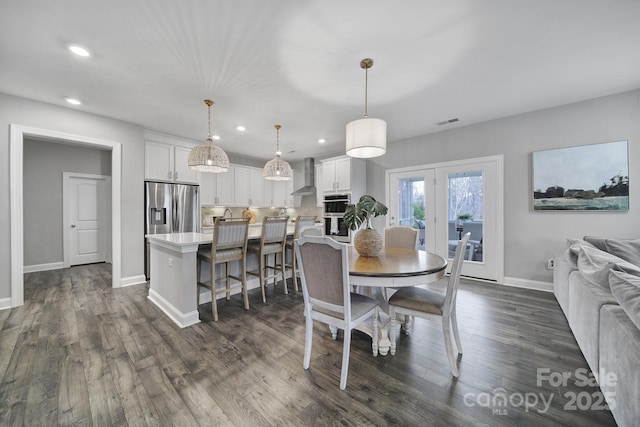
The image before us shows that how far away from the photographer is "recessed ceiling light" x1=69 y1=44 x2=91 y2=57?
2042 mm

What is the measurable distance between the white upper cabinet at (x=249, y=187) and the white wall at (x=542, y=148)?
3.54m

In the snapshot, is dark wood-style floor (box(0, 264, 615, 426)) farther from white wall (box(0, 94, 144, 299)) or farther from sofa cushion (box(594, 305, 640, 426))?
white wall (box(0, 94, 144, 299))

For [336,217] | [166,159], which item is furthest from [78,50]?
[336,217]

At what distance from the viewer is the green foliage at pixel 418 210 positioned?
4441 mm

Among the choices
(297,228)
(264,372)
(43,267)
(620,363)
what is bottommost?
(264,372)

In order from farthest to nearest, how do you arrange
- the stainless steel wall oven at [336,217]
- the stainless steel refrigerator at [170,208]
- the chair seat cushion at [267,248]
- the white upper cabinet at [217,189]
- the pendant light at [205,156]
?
the white upper cabinet at [217,189], the stainless steel wall oven at [336,217], the stainless steel refrigerator at [170,208], the chair seat cushion at [267,248], the pendant light at [205,156]

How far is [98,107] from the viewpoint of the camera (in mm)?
3242

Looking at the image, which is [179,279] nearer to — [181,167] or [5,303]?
→ [5,303]

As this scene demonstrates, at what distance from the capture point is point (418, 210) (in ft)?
14.7

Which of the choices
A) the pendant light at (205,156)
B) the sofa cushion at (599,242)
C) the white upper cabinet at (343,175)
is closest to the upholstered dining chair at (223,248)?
the pendant light at (205,156)

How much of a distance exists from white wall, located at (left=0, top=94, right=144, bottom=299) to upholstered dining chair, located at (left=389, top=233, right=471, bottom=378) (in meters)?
4.05

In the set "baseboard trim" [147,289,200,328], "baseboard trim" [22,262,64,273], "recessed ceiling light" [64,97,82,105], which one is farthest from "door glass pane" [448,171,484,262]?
"baseboard trim" [22,262,64,273]

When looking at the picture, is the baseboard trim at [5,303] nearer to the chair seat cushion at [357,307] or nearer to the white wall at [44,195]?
the white wall at [44,195]

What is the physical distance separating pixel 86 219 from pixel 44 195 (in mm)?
786
